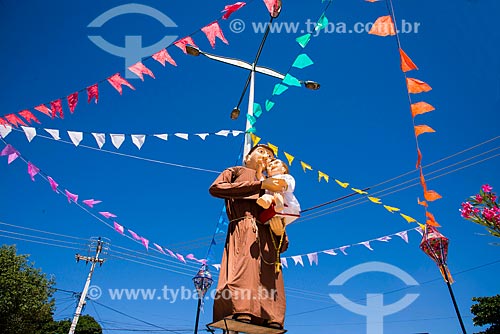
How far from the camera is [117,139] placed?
19.4 ft

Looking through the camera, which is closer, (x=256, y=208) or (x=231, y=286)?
(x=231, y=286)

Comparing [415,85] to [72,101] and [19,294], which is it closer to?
[72,101]

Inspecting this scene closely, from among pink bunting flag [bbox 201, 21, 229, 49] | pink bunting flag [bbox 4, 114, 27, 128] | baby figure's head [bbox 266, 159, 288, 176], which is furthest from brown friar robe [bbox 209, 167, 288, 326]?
pink bunting flag [bbox 4, 114, 27, 128]

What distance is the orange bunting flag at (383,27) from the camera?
3.84 metres

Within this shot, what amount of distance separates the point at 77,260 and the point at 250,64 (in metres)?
20.3

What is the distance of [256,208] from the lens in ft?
11.4

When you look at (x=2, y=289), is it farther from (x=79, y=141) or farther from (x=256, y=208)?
(x=256, y=208)

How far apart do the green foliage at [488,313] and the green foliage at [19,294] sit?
1785cm

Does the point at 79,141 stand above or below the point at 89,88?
below

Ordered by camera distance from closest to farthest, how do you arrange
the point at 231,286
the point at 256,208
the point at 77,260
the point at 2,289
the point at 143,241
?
the point at 231,286 → the point at 256,208 → the point at 143,241 → the point at 2,289 → the point at 77,260

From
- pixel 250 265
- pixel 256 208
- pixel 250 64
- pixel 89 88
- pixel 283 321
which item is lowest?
pixel 283 321

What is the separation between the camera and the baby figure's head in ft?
11.9

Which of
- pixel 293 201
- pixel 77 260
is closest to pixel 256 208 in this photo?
pixel 293 201

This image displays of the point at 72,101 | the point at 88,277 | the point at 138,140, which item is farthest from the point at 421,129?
the point at 88,277
